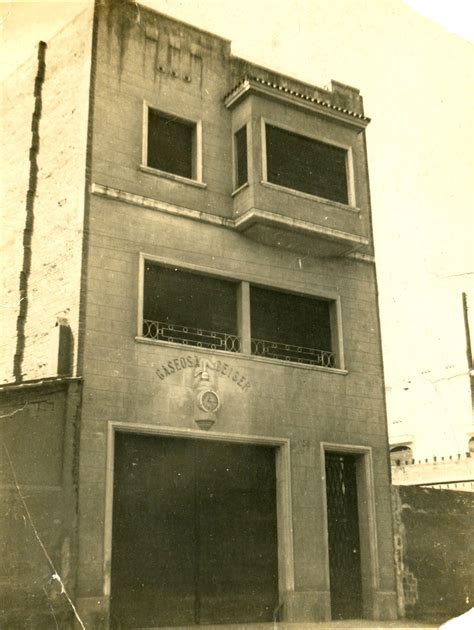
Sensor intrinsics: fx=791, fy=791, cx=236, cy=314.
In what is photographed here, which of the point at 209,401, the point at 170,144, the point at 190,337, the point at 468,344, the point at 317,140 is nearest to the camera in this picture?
the point at 209,401

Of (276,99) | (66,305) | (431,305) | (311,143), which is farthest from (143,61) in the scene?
(431,305)

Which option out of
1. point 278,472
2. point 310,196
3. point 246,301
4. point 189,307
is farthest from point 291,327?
point 278,472

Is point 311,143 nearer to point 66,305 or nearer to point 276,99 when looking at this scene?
point 276,99

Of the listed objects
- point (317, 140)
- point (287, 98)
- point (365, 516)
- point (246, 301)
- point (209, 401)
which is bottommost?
point (365, 516)

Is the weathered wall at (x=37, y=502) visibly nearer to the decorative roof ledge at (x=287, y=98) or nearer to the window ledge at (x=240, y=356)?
the window ledge at (x=240, y=356)

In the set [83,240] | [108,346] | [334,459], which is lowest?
[334,459]

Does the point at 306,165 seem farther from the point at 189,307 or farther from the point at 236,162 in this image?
the point at 189,307

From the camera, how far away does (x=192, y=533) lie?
15.0 meters

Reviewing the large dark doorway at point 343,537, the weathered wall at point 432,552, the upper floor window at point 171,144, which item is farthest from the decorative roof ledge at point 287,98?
the weathered wall at point 432,552

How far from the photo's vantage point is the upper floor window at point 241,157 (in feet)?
56.4

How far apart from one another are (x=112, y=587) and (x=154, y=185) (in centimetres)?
779

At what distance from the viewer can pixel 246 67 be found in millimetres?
18422

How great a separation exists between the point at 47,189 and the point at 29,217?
2.51 feet

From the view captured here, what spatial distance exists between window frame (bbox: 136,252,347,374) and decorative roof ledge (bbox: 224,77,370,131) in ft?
13.2
